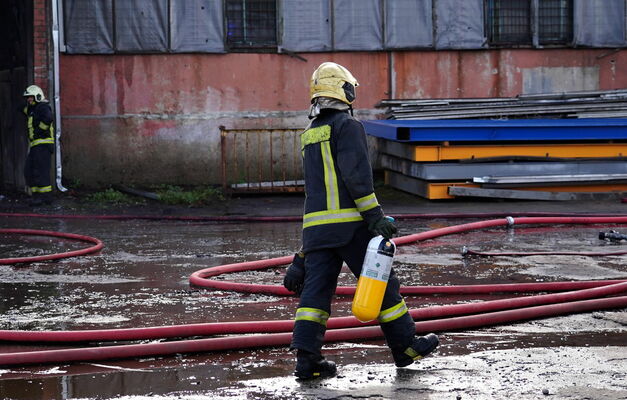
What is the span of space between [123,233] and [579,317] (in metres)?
6.63

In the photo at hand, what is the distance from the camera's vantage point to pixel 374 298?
17.0 ft

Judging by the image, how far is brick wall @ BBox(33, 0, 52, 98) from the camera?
49.8 feet

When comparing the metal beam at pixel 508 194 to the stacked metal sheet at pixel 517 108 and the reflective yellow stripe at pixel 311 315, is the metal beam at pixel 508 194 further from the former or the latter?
the reflective yellow stripe at pixel 311 315

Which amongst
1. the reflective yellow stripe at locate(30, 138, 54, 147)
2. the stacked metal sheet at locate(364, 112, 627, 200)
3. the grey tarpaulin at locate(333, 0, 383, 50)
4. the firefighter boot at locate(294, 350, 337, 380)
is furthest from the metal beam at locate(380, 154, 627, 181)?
the firefighter boot at locate(294, 350, 337, 380)

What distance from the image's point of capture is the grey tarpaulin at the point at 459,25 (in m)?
16.8

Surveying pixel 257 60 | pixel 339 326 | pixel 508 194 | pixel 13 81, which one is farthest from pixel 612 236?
pixel 13 81

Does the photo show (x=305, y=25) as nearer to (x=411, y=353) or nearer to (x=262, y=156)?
(x=262, y=156)

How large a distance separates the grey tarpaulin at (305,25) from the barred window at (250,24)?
22 cm

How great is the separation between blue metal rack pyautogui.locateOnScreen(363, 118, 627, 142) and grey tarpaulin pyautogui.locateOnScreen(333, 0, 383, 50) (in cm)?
229

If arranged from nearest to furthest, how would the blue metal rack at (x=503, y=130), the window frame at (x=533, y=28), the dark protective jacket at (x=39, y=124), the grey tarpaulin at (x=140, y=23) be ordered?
1. the blue metal rack at (x=503, y=130)
2. the dark protective jacket at (x=39, y=124)
3. the grey tarpaulin at (x=140, y=23)
4. the window frame at (x=533, y=28)

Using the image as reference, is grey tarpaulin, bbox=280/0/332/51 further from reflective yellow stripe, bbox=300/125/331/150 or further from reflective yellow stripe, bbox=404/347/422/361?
reflective yellow stripe, bbox=404/347/422/361

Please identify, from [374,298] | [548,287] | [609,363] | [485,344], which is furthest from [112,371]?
[548,287]

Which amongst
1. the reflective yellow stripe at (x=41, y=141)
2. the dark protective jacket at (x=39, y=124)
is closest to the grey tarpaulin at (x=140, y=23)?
the dark protective jacket at (x=39, y=124)

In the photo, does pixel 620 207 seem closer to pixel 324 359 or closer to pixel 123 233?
pixel 123 233
